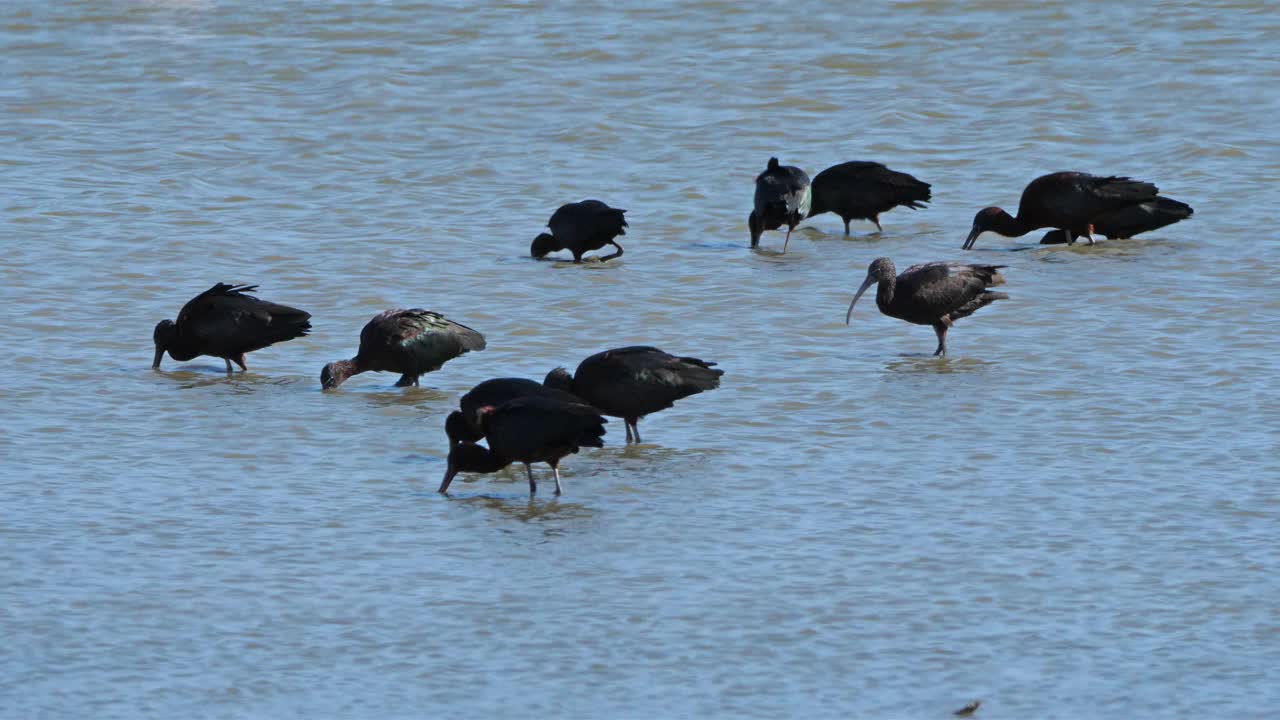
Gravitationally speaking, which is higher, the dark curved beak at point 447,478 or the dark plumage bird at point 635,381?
the dark plumage bird at point 635,381

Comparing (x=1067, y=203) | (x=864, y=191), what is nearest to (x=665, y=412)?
(x=1067, y=203)

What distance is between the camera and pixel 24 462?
1192cm

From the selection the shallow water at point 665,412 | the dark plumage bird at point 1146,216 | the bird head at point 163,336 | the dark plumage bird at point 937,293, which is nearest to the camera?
the shallow water at point 665,412

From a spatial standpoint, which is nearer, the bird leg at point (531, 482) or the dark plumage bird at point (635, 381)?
the bird leg at point (531, 482)

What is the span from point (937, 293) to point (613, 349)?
10.2 ft

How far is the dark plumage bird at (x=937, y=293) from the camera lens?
14852mm

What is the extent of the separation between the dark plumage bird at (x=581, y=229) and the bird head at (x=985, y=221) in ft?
10.2

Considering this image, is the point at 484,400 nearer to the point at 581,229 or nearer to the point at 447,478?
the point at 447,478

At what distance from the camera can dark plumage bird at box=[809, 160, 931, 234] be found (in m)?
19.5

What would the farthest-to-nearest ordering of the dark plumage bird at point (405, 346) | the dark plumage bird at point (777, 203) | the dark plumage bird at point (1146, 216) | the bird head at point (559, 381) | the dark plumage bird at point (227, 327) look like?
the dark plumage bird at point (777, 203), the dark plumage bird at point (1146, 216), the dark plumage bird at point (227, 327), the dark plumage bird at point (405, 346), the bird head at point (559, 381)

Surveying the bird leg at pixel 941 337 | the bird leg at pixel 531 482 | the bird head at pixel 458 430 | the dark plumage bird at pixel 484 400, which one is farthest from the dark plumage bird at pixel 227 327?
the bird leg at pixel 941 337

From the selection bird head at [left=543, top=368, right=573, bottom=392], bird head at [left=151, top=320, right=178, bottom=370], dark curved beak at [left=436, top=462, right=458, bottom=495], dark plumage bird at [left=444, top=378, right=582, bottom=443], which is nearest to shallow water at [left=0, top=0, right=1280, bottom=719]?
dark curved beak at [left=436, top=462, right=458, bottom=495]

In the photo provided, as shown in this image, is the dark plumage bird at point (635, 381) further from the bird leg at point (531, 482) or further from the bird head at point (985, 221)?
the bird head at point (985, 221)

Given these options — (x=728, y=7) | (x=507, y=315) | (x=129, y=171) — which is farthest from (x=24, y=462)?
(x=728, y=7)
